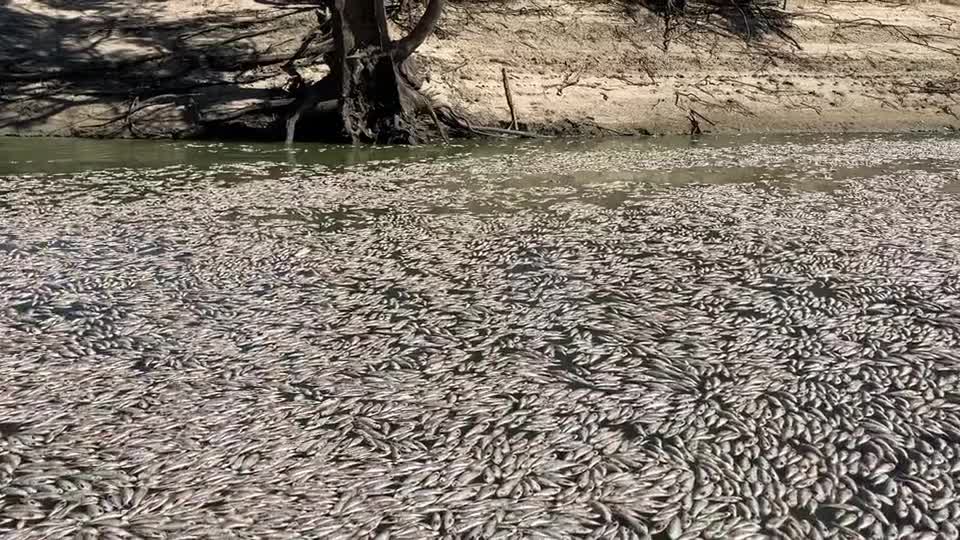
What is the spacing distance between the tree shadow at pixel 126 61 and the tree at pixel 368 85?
1105mm

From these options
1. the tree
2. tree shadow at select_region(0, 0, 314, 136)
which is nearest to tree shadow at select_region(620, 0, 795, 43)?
the tree

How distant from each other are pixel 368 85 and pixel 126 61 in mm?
4036

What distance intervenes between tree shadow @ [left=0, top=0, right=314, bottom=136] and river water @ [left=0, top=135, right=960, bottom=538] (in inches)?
191

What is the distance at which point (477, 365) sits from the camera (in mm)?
4164

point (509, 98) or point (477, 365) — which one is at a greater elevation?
point (477, 365)

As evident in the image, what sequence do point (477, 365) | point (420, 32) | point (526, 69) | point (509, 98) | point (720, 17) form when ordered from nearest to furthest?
point (477, 365)
point (420, 32)
point (509, 98)
point (526, 69)
point (720, 17)

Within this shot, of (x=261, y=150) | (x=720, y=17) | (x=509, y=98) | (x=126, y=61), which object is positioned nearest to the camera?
(x=261, y=150)

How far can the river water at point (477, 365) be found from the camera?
9.80 ft

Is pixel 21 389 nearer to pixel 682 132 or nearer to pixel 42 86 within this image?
pixel 42 86

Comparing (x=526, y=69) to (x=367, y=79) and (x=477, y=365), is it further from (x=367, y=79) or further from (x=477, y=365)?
(x=477, y=365)

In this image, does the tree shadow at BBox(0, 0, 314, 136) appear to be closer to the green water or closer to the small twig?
the green water

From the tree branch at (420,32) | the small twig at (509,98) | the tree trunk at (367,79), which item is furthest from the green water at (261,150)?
the tree branch at (420,32)

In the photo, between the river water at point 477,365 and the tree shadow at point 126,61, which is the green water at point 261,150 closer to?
the tree shadow at point 126,61

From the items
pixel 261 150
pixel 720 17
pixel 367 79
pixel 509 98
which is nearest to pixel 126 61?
pixel 261 150
